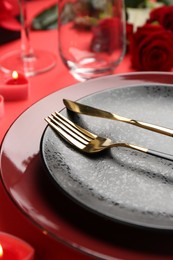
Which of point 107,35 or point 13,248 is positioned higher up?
point 107,35

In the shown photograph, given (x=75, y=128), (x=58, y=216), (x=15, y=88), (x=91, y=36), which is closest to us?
(x=58, y=216)

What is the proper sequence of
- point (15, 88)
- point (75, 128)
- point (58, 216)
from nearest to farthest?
1. point (58, 216)
2. point (75, 128)
3. point (15, 88)

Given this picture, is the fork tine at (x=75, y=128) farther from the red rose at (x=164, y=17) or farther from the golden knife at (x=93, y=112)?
the red rose at (x=164, y=17)

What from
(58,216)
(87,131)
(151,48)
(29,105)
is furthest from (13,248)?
(151,48)

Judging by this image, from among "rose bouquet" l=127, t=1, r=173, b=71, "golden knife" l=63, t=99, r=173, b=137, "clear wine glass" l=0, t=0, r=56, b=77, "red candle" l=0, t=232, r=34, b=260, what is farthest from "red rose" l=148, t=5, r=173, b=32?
"red candle" l=0, t=232, r=34, b=260

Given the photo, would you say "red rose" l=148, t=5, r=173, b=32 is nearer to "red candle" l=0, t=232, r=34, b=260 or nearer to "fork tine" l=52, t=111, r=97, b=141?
"fork tine" l=52, t=111, r=97, b=141

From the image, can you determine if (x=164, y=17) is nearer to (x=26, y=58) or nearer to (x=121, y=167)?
(x=26, y=58)

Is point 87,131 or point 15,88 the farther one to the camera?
point 15,88
